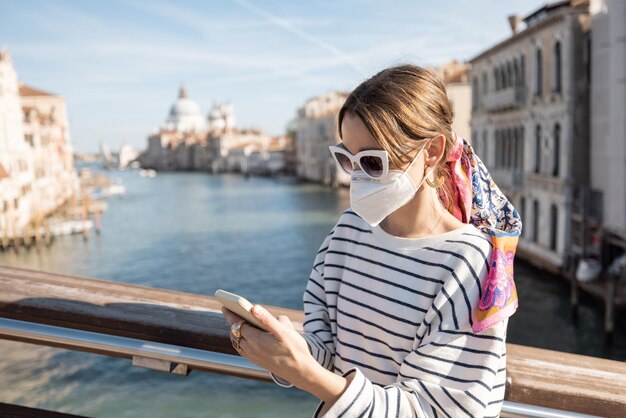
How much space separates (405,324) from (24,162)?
26.7 meters

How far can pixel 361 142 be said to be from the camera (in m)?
0.85

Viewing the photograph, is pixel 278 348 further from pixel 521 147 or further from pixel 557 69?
pixel 521 147

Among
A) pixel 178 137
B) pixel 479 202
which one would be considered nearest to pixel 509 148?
pixel 479 202

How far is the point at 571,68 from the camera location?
38.7 feet

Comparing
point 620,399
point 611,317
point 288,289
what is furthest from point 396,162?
point 288,289

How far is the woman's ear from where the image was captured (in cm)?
85

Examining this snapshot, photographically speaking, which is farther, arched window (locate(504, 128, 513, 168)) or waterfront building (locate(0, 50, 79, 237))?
waterfront building (locate(0, 50, 79, 237))

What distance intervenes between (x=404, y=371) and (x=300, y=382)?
15 centimetres

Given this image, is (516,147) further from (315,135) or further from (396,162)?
(315,135)

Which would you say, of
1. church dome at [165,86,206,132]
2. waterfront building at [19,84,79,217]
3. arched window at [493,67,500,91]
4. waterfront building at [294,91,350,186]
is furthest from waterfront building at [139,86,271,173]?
arched window at [493,67,500,91]

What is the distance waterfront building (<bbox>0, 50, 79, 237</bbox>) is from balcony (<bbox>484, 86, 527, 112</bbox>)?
14401 mm

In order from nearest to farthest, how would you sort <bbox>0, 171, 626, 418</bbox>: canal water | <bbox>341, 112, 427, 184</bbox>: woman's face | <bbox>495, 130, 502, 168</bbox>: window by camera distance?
<bbox>341, 112, 427, 184</bbox>: woman's face → <bbox>0, 171, 626, 418</bbox>: canal water → <bbox>495, 130, 502, 168</bbox>: window

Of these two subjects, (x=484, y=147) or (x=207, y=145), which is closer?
(x=484, y=147)

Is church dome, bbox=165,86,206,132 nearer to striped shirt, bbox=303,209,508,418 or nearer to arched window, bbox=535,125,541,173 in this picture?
arched window, bbox=535,125,541,173
